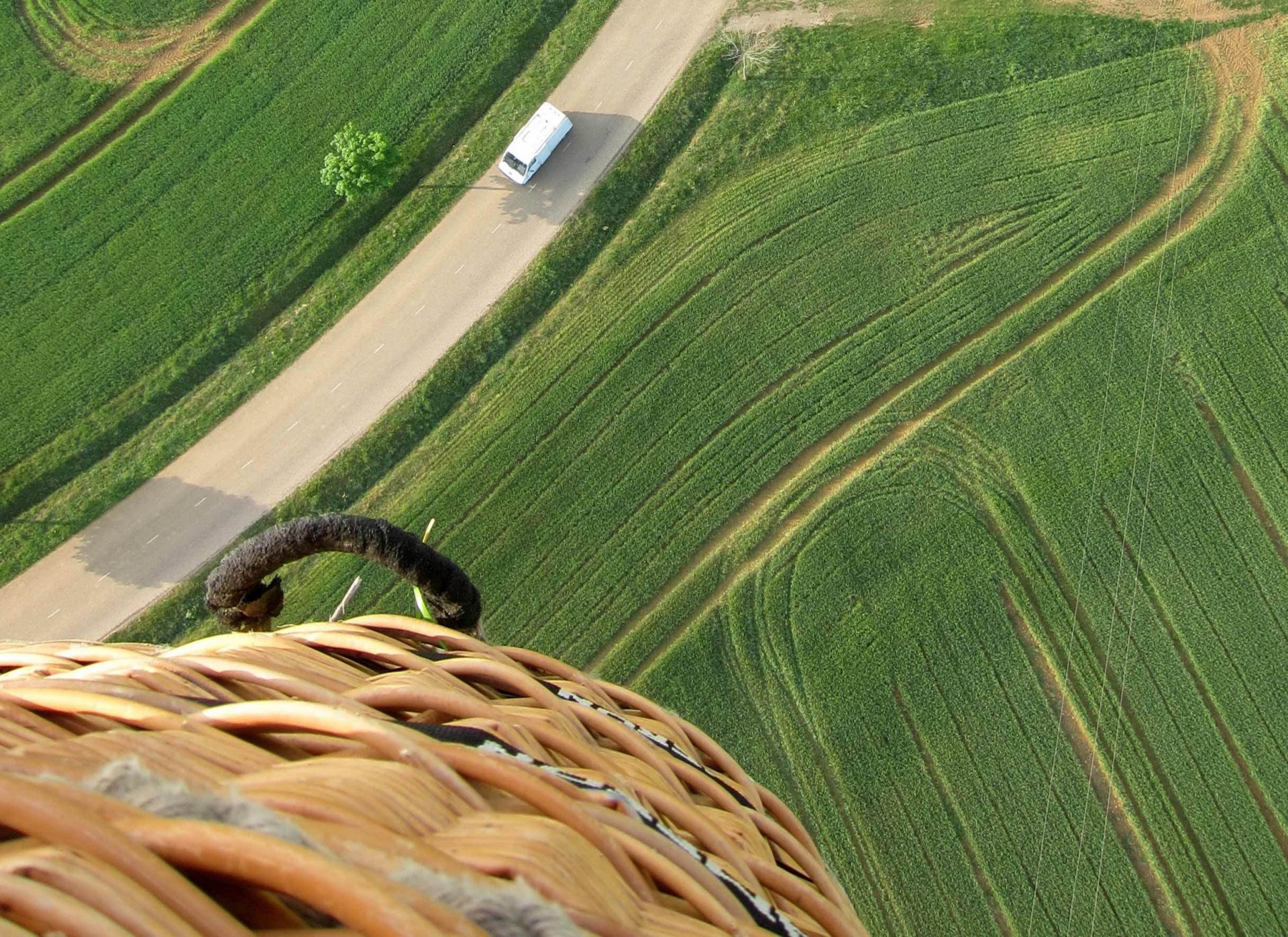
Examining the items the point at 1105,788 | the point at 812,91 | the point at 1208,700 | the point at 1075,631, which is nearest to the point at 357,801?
the point at 1075,631

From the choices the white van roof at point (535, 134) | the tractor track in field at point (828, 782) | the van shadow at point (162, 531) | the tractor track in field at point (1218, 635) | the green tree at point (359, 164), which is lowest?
the van shadow at point (162, 531)

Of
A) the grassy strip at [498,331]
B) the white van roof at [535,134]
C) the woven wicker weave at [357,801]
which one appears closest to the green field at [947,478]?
the grassy strip at [498,331]

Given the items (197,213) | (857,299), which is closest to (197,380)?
(197,213)

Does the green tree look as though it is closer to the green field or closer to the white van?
the white van

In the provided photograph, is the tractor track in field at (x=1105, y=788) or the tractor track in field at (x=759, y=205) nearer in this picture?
the tractor track in field at (x=1105, y=788)

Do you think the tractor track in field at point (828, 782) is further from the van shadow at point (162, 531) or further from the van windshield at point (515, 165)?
the van windshield at point (515, 165)

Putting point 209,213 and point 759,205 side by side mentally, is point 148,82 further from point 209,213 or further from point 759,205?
point 759,205

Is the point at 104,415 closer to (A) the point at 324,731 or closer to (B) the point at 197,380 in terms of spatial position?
(B) the point at 197,380
